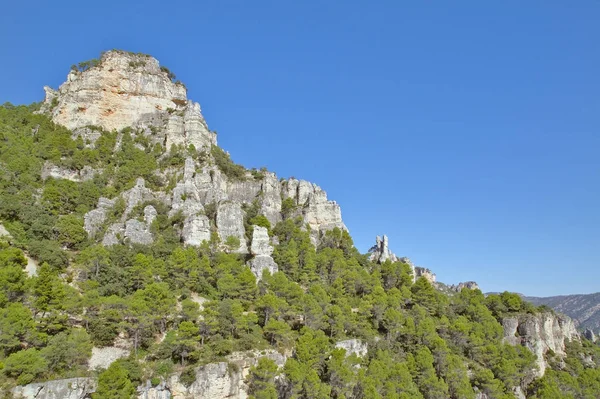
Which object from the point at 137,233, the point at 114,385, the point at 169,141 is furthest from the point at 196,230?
the point at 114,385

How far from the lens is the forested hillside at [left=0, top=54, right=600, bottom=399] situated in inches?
1357

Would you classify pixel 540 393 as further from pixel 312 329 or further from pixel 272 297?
pixel 272 297

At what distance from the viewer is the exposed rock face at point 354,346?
4424cm

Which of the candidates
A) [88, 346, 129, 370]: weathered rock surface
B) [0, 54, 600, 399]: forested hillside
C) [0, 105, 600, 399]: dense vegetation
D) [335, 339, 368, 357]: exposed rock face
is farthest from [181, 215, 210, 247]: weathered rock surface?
[335, 339, 368, 357]: exposed rock face

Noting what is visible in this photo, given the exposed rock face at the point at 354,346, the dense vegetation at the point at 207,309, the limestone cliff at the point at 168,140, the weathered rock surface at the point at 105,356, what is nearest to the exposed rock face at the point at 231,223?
the limestone cliff at the point at 168,140

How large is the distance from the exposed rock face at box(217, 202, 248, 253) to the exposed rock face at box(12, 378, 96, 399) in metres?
29.2

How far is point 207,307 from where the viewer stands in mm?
40219

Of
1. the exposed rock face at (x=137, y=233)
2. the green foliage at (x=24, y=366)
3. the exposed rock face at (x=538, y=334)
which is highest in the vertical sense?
the exposed rock face at (x=137, y=233)

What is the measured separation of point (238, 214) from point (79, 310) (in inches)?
1102

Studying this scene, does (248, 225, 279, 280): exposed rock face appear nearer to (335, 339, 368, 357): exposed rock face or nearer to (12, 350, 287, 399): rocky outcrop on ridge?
(335, 339, 368, 357): exposed rock face

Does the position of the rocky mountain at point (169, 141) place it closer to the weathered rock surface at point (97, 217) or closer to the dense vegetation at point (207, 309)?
the weathered rock surface at point (97, 217)

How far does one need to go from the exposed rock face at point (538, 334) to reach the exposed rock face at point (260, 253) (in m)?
39.5

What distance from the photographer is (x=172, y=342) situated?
35375mm

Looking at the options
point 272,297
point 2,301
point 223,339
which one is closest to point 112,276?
point 2,301
